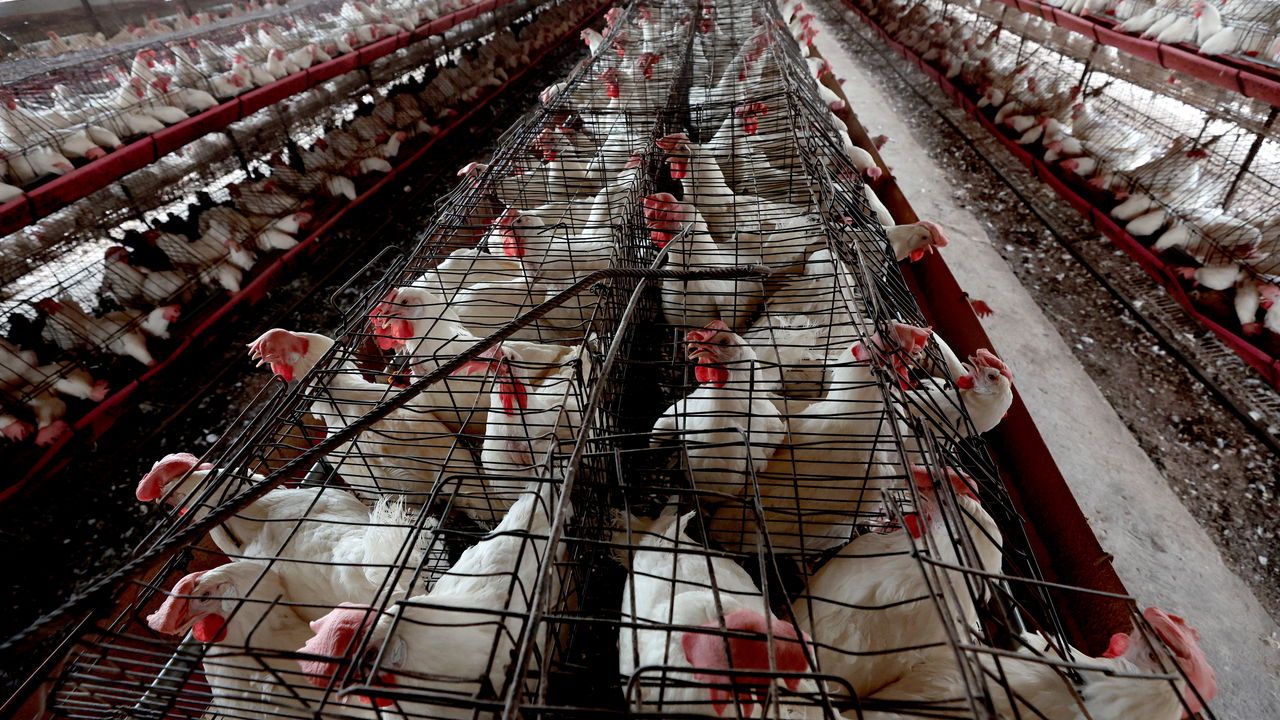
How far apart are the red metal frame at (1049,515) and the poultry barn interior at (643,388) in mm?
19

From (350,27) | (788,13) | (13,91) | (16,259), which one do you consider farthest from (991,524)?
(788,13)

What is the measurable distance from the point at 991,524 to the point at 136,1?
11192 mm

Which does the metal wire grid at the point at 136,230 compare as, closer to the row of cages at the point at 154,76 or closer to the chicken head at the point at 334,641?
the row of cages at the point at 154,76

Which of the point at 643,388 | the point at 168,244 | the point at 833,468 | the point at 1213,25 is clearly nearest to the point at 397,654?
the point at 833,468

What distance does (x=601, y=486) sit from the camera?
112 cm

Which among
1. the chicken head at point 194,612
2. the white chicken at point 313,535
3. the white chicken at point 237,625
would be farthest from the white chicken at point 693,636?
the chicken head at point 194,612

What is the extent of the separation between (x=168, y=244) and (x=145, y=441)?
1.39 meters

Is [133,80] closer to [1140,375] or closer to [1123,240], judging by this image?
[1140,375]

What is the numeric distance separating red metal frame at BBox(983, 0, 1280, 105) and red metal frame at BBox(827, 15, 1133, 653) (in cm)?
181

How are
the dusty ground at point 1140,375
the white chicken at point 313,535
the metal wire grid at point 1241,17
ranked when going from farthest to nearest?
the metal wire grid at point 1241,17 → the dusty ground at point 1140,375 → the white chicken at point 313,535

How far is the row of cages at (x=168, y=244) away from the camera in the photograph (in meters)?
2.88

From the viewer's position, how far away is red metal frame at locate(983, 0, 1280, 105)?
275 centimetres

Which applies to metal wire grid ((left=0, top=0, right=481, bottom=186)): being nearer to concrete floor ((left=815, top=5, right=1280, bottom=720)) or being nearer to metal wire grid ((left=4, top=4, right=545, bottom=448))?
metal wire grid ((left=4, top=4, right=545, bottom=448))

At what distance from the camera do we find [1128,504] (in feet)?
7.79
